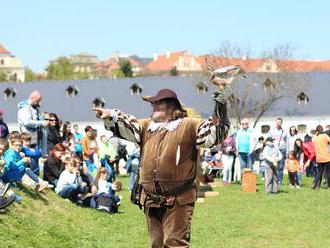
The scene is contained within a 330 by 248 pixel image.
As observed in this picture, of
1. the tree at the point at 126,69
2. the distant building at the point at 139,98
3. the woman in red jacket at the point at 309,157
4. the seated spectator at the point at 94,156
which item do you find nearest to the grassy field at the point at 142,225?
the seated spectator at the point at 94,156

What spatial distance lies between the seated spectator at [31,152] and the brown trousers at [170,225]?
6.99 m

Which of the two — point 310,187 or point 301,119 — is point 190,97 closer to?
point 301,119

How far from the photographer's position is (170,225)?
727 centimetres

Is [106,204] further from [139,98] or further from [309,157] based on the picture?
[139,98]

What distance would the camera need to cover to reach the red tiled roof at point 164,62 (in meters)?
182

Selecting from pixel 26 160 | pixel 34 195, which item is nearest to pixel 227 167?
pixel 26 160

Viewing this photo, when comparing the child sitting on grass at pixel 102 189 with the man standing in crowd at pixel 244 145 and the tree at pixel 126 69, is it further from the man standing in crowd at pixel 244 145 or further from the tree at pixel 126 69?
the tree at pixel 126 69

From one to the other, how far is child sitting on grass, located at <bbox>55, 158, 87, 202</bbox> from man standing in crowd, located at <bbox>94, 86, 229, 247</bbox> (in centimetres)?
693

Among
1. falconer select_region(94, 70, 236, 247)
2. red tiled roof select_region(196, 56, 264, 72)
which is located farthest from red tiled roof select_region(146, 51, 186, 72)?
falconer select_region(94, 70, 236, 247)

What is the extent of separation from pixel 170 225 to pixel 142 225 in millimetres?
6015

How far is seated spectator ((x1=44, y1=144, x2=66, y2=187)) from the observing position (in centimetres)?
1509

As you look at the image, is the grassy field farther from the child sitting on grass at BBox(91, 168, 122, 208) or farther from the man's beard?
the man's beard

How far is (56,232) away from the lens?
36.2 ft

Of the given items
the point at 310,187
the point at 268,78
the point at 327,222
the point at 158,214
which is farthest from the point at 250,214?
the point at 268,78
